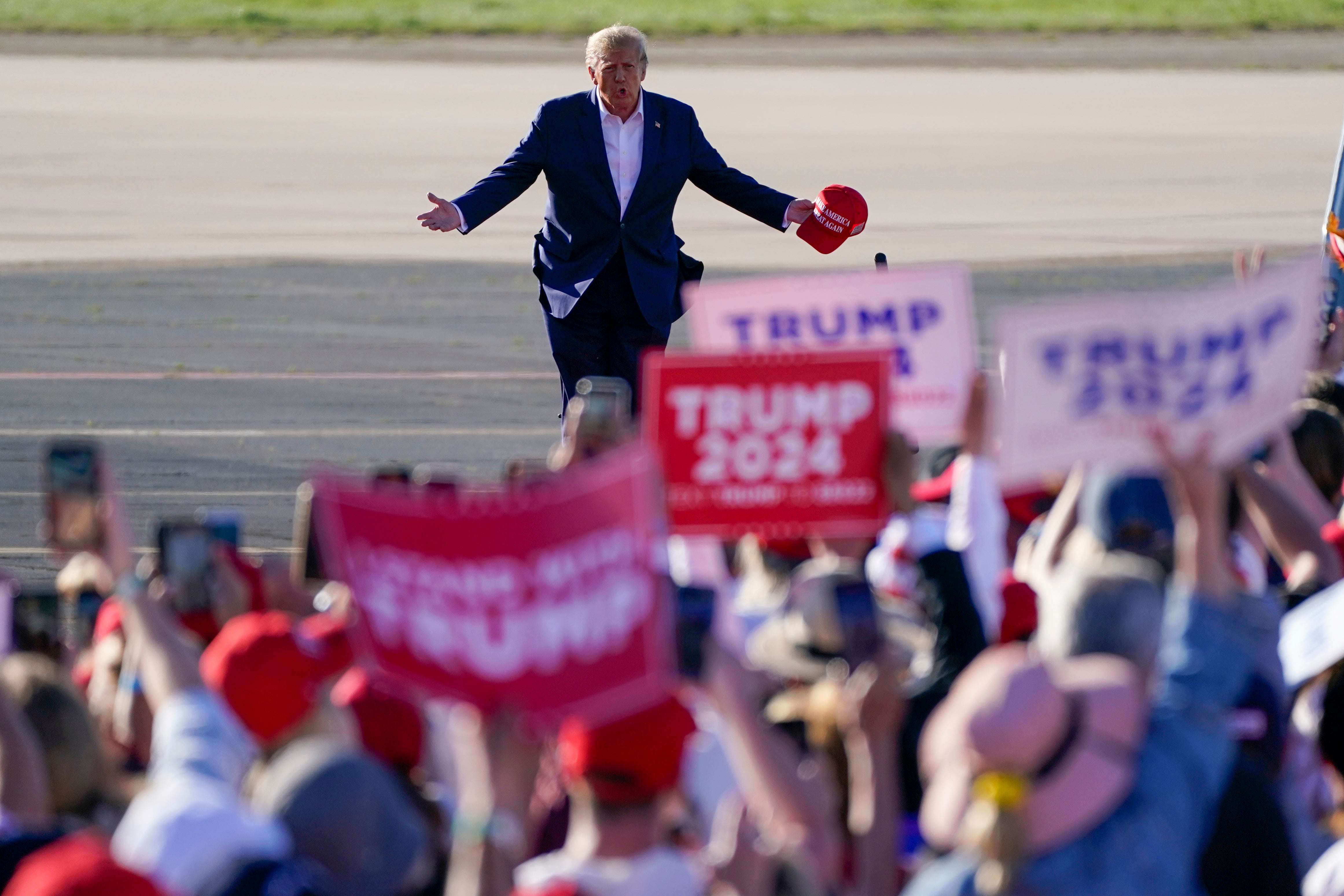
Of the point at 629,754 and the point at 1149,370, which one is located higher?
the point at 1149,370

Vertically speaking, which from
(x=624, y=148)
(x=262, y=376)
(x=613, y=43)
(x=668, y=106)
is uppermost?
(x=613, y=43)

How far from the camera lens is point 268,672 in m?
3.20

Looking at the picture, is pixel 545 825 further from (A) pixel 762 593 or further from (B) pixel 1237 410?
(B) pixel 1237 410

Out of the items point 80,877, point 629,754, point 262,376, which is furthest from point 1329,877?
point 262,376

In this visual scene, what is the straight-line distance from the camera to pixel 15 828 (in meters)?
2.82

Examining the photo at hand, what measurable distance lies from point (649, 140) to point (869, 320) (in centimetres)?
345

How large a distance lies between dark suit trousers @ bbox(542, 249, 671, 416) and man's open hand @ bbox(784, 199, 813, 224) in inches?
25.7

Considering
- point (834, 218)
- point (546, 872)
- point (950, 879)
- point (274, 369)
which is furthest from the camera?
point (274, 369)

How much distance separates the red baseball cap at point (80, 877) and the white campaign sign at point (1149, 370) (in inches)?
63.9

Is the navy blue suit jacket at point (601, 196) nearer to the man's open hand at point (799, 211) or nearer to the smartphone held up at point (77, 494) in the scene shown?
the man's open hand at point (799, 211)

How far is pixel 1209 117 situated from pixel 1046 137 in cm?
259

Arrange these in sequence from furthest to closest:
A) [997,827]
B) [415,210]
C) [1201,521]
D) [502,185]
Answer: [415,210], [502,185], [1201,521], [997,827]

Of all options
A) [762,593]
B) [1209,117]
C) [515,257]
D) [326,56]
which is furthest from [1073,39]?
[762,593]

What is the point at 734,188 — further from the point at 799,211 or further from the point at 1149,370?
the point at 1149,370
